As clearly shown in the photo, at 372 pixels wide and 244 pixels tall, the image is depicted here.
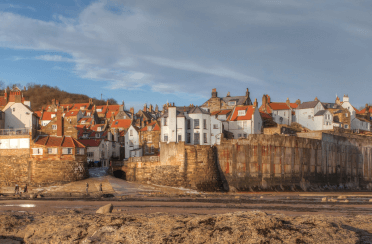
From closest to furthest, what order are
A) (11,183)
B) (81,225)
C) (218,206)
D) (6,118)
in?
(81,225) < (218,206) < (11,183) < (6,118)

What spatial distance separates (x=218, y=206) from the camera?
113 ft

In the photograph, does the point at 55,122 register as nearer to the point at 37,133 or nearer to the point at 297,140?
the point at 37,133

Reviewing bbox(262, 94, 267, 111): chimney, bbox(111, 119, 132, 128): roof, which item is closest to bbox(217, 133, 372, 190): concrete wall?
bbox(262, 94, 267, 111): chimney

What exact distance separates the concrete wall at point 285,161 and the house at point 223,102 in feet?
68.9

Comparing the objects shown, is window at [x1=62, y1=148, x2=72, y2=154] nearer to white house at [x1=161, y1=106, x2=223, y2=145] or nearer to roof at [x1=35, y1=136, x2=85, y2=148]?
roof at [x1=35, y1=136, x2=85, y2=148]

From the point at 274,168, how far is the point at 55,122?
27781 millimetres

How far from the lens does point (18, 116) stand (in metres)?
59.7

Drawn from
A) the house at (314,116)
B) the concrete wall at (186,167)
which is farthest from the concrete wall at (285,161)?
the house at (314,116)

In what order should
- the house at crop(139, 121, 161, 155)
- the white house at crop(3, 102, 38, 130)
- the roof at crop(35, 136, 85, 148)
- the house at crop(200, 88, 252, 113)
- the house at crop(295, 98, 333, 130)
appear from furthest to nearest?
the house at crop(200, 88, 252, 113), the house at crop(295, 98, 333, 130), the house at crop(139, 121, 161, 155), the white house at crop(3, 102, 38, 130), the roof at crop(35, 136, 85, 148)

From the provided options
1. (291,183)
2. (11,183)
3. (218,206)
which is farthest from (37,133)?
(291,183)

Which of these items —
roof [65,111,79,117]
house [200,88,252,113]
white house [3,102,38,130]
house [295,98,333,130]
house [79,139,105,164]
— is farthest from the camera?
roof [65,111,79,117]

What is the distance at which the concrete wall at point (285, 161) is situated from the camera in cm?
4991

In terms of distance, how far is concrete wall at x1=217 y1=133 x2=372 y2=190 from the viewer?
4991cm

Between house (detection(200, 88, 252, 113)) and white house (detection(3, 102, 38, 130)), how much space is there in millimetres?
32929
